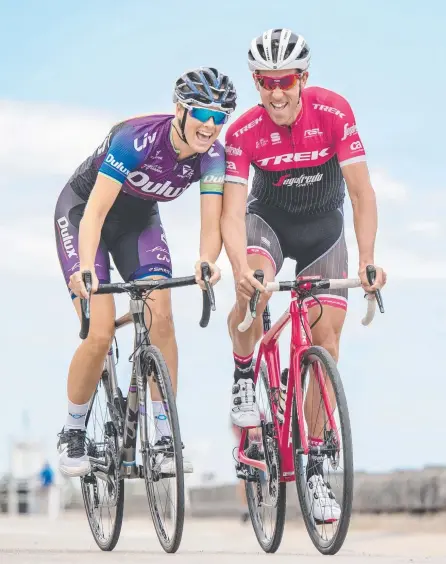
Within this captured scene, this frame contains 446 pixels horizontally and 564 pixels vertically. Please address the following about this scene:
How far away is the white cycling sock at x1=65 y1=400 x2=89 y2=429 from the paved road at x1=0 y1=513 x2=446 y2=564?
90 centimetres

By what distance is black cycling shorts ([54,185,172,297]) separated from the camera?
876 centimetres

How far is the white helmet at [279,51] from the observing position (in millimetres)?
8242

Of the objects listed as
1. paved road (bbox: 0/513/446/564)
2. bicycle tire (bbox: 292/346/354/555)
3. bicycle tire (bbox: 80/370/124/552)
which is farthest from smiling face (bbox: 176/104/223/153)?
paved road (bbox: 0/513/446/564)

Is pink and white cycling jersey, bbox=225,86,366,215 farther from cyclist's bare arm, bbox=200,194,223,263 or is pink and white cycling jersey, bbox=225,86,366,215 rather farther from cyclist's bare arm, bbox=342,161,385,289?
cyclist's bare arm, bbox=200,194,223,263

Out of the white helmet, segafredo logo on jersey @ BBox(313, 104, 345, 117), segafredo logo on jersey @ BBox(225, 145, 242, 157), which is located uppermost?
the white helmet

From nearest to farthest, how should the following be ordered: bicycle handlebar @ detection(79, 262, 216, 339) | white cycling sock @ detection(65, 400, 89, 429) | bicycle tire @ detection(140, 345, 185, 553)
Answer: bicycle tire @ detection(140, 345, 185, 553) → bicycle handlebar @ detection(79, 262, 216, 339) → white cycling sock @ detection(65, 400, 89, 429)

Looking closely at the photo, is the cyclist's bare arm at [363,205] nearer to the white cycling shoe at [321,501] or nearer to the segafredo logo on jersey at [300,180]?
the segafredo logo on jersey at [300,180]

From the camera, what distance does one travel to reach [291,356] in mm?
8188

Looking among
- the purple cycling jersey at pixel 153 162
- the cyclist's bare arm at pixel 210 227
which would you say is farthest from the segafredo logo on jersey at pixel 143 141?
the cyclist's bare arm at pixel 210 227

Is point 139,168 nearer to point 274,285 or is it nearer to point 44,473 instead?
point 274,285

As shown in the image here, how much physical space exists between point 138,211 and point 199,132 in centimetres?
93

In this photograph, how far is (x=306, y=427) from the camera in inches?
314

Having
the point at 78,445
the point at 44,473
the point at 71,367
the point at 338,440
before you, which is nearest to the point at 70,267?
the point at 71,367

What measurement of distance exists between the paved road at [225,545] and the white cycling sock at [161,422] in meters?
0.77
